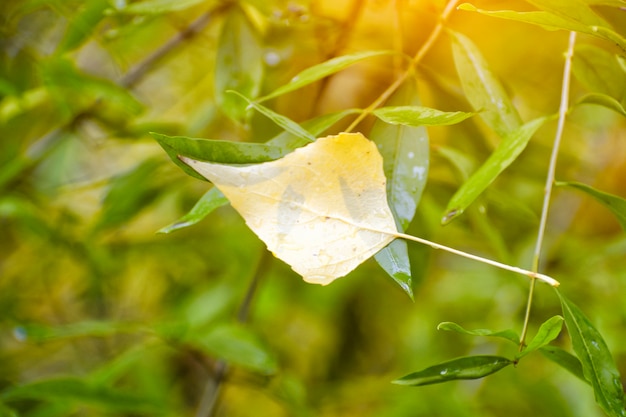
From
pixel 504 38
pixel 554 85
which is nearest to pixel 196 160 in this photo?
pixel 504 38

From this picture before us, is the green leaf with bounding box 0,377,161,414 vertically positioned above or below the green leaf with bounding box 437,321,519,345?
below

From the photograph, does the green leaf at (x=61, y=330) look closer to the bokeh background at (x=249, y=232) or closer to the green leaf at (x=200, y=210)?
the bokeh background at (x=249, y=232)

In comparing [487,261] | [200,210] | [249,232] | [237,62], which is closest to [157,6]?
[237,62]

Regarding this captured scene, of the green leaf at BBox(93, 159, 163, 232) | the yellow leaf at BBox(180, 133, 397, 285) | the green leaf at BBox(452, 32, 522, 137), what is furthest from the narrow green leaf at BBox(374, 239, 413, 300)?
the green leaf at BBox(93, 159, 163, 232)

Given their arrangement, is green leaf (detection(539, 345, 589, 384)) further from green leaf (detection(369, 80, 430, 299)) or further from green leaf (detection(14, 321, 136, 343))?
green leaf (detection(14, 321, 136, 343))

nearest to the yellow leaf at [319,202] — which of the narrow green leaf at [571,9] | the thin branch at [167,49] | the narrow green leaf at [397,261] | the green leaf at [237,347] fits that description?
the narrow green leaf at [397,261]

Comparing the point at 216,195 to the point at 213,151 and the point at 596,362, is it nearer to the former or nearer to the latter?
the point at 213,151
